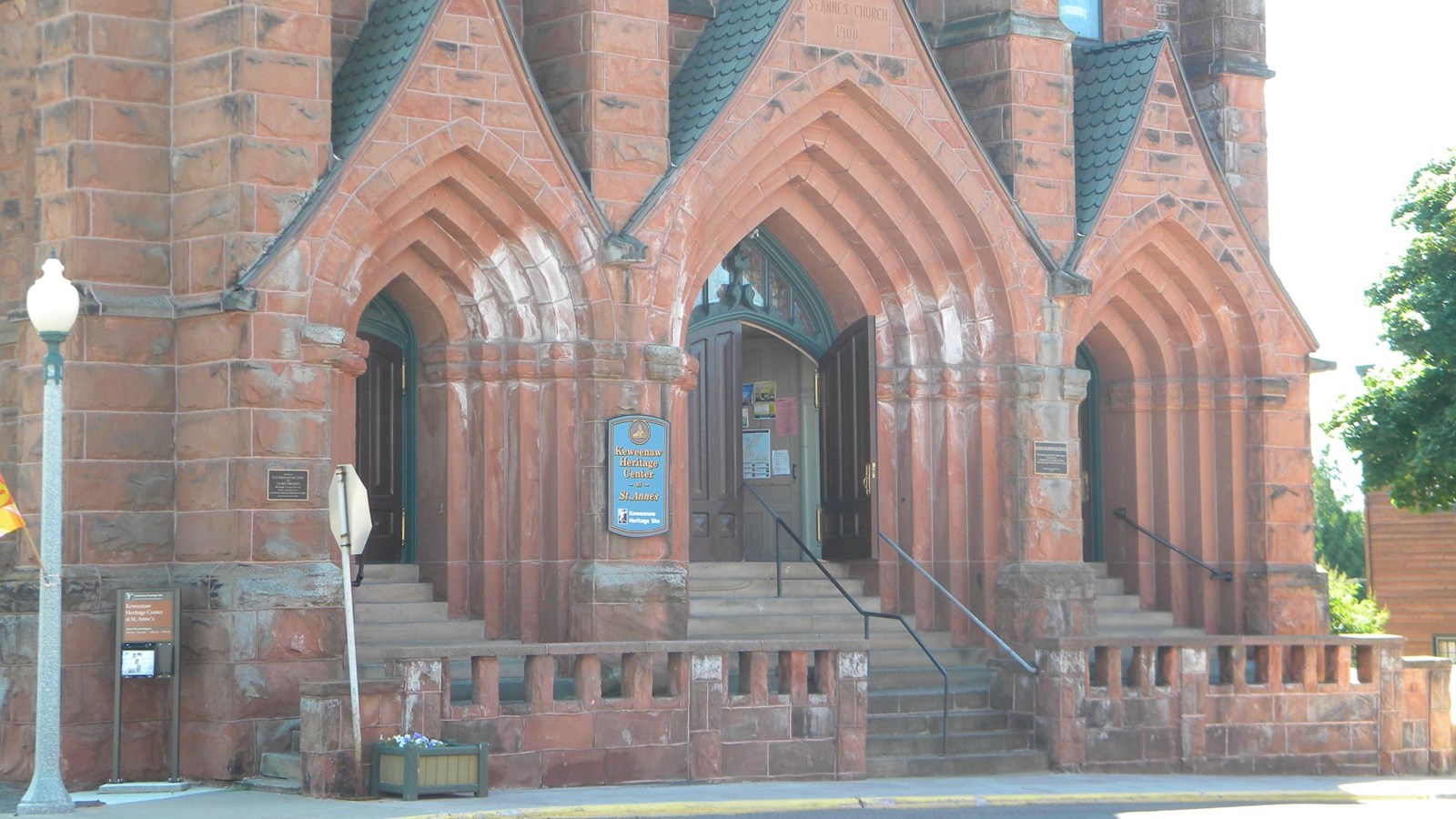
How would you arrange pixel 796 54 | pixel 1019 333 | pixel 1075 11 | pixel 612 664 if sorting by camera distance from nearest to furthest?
pixel 612 664
pixel 796 54
pixel 1019 333
pixel 1075 11

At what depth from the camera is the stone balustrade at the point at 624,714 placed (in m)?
15.0

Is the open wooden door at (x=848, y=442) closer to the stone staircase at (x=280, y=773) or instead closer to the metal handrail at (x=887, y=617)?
the metal handrail at (x=887, y=617)

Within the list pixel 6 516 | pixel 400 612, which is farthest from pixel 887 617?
pixel 6 516

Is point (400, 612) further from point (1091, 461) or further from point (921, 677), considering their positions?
point (1091, 461)

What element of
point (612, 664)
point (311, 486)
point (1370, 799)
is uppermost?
point (311, 486)

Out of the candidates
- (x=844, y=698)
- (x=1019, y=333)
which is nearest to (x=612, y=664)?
(x=844, y=698)

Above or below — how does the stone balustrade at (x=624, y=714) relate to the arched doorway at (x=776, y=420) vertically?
below

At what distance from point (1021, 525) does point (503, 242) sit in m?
5.38

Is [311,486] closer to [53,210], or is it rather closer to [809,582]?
[53,210]

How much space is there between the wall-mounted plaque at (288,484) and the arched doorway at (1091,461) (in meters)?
8.99

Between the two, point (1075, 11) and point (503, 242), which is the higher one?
point (1075, 11)

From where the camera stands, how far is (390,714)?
49.5 ft

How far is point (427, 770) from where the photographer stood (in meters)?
14.7

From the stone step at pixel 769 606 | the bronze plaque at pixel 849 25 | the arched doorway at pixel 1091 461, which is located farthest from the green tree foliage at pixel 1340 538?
the bronze plaque at pixel 849 25
